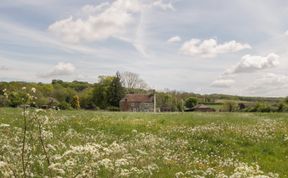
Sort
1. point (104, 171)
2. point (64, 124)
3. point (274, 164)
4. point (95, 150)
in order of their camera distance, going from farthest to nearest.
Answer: point (64, 124), point (274, 164), point (104, 171), point (95, 150)

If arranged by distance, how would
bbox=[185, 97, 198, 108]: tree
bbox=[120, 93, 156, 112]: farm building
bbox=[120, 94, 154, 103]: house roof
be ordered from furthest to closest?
bbox=[185, 97, 198, 108]: tree < bbox=[120, 94, 154, 103]: house roof < bbox=[120, 93, 156, 112]: farm building

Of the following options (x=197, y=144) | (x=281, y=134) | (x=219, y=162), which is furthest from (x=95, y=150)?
(x=281, y=134)

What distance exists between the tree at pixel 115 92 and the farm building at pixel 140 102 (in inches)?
166

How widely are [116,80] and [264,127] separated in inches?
3471

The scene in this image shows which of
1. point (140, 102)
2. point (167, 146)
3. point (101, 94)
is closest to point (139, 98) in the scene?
point (140, 102)

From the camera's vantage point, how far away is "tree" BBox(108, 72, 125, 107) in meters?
116

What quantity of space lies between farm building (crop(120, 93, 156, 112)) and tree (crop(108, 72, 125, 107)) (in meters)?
4.21

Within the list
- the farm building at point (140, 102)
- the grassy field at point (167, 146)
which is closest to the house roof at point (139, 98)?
the farm building at point (140, 102)

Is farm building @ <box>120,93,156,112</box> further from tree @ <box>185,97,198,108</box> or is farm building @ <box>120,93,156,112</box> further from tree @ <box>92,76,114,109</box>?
tree @ <box>185,97,198,108</box>

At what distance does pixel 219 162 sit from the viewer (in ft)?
57.7

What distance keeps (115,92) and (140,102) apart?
51.5 feet

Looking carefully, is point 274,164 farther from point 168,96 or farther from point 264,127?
point 168,96

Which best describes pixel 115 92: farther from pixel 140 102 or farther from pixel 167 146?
pixel 167 146

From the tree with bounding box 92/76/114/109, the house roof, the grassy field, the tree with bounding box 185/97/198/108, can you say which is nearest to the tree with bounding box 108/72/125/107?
the tree with bounding box 92/76/114/109
